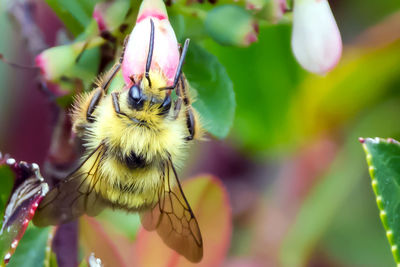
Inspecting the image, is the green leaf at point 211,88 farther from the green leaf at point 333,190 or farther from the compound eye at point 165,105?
the green leaf at point 333,190

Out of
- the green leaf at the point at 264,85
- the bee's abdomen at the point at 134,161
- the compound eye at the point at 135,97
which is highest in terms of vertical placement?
the green leaf at the point at 264,85

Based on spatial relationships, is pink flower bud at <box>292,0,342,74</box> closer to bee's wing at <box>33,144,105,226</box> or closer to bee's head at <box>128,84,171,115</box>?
bee's head at <box>128,84,171,115</box>

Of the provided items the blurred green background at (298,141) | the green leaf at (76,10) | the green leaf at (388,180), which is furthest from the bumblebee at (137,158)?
the blurred green background at (298,141)

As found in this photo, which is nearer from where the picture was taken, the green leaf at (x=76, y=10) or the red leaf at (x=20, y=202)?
the red leaf at (x=20, y=202)

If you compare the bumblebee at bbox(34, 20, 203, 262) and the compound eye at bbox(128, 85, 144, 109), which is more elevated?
the compound eye at bbox(128, 85, 144, 109)

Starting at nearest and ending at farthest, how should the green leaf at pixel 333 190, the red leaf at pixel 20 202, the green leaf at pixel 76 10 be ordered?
1. the red leaf at pixel 20 202
2. the green leaf at pixel 76 10
3. the green leaf at pixel 333 190

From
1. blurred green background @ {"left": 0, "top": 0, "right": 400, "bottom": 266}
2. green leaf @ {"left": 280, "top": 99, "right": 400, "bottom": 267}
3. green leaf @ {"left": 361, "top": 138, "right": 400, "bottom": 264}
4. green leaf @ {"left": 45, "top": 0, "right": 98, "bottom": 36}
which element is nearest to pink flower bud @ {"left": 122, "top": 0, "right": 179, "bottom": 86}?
green leaf @ {"left": 45, "top": 0, "right": 98, "bottom": 36}
